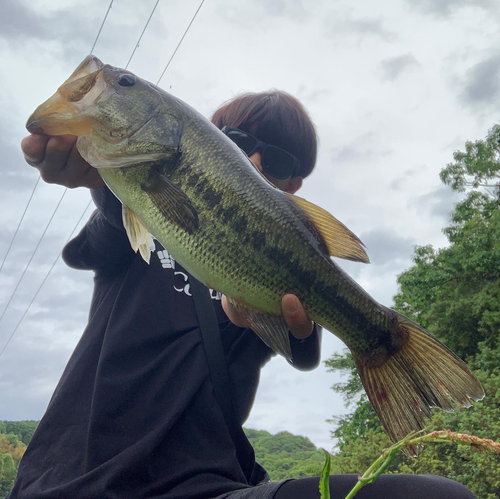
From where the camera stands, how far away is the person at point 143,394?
2.02 metres

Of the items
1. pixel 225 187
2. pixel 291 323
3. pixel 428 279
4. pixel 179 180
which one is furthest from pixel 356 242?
pixel 428 279

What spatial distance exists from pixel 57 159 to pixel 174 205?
534 mm

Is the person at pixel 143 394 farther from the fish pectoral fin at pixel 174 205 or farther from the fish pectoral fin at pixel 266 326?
the fish pectoral fin at pixel 174 205

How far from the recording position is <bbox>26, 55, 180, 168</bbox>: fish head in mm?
1944

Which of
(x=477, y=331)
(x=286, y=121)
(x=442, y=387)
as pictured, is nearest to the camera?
(x=442, y=387)

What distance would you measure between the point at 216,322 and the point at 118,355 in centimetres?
49

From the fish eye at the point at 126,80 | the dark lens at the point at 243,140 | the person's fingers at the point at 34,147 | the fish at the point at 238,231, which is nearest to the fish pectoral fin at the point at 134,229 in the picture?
the fish at the point at 238,231

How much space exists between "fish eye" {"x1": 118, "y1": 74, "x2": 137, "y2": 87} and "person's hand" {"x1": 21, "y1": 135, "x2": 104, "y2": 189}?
0.31 metres

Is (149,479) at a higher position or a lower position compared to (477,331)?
lower

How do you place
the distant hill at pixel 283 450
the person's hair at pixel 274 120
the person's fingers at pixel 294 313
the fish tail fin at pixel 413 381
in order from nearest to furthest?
the fish tail fin at pixel 413 381 < the person's fingers at pixel 294 313 < the person's hair at pixel 274 120 < the distant hill at pixel 283 450

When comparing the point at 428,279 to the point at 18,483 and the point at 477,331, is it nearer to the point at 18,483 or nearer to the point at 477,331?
the point at 477,331

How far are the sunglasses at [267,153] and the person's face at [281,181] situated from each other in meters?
0.02

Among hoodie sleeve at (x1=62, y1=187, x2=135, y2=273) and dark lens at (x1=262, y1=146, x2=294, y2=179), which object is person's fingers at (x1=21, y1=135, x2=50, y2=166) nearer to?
hoodie sleeve at (x1=62, y1=187, x2=135, y2=273)

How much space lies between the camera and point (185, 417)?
7.58 ft
